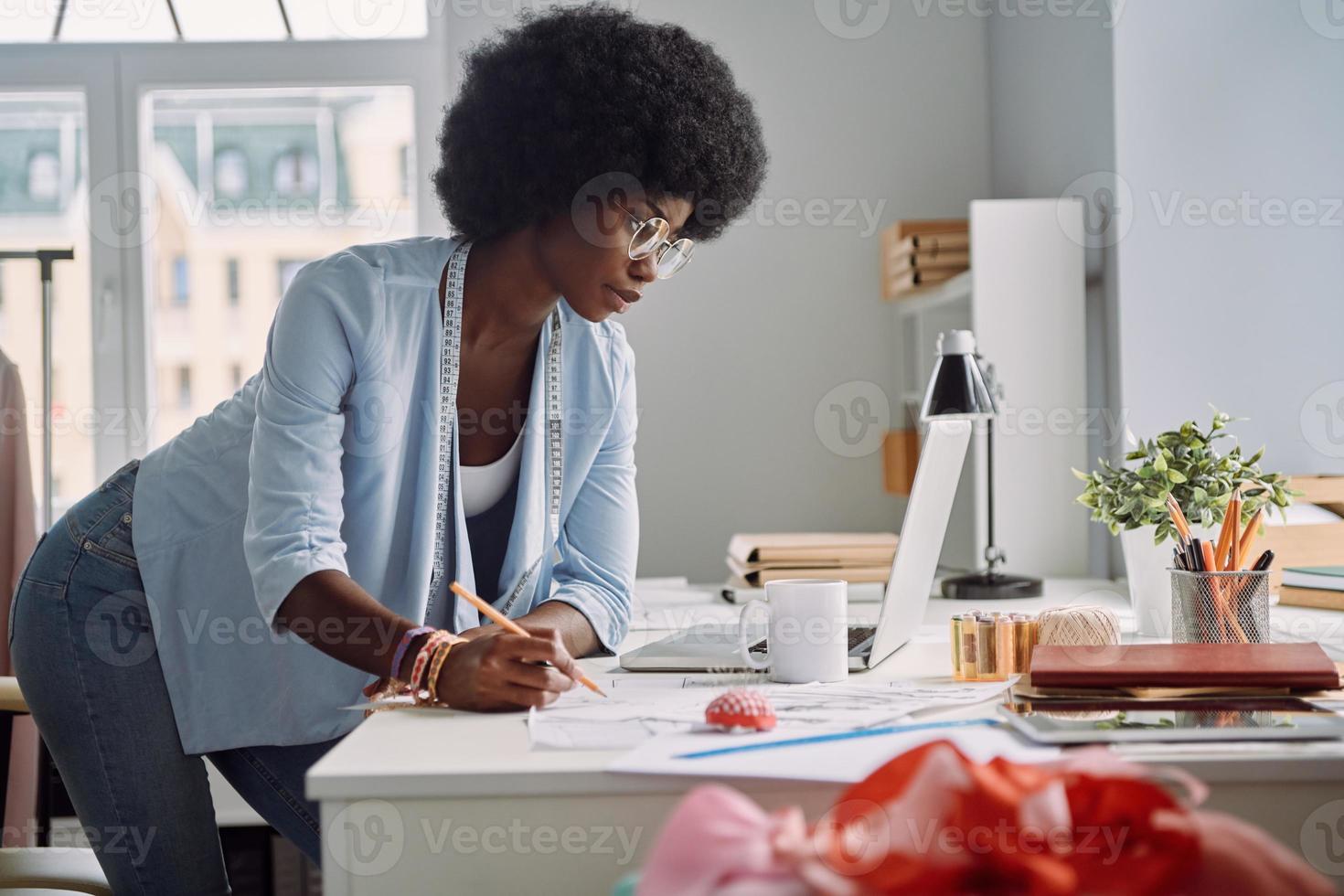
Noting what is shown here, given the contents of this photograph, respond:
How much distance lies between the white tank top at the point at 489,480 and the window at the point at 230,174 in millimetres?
2164

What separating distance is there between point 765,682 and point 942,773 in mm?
621

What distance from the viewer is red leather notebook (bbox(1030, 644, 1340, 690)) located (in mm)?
1057

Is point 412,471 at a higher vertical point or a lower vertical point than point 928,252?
lower

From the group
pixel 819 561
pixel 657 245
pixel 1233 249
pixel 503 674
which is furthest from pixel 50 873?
pixel 1233 249

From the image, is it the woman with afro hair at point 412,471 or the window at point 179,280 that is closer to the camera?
the woman with afro hair at point 412,471

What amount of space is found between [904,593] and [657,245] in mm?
456

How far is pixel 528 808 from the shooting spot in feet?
2.93

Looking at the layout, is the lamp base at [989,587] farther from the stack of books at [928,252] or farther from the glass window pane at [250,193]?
the glass window pane at [250,193]

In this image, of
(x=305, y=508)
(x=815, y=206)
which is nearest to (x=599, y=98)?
(x=305, y=508)

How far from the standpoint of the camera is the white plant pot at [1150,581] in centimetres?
164

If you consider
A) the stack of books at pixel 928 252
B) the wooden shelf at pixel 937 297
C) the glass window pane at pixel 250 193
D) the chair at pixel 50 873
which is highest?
the glass window pane at pixel 250 193

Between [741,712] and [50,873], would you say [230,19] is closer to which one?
[50,873]

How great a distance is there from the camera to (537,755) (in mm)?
922

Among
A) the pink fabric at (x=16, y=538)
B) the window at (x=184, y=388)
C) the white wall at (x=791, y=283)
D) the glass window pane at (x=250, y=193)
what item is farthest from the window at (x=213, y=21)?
the pink fabric at (x=16, y=538)
